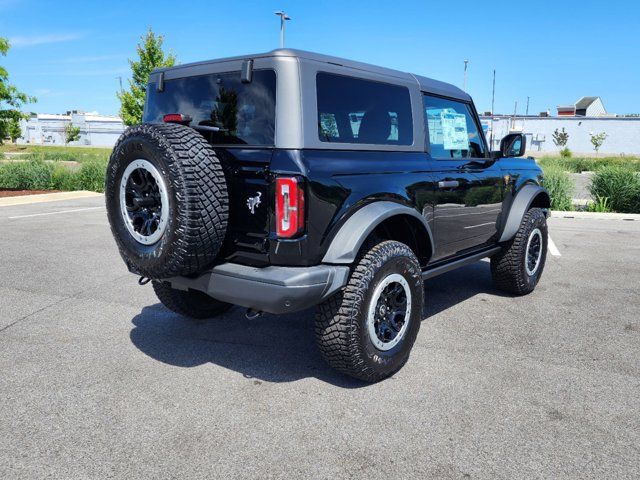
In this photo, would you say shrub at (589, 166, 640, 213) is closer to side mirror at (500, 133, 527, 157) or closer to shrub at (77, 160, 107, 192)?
side mirror at (500, 133, 527, 157)

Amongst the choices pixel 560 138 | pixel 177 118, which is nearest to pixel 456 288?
pixel 177 118

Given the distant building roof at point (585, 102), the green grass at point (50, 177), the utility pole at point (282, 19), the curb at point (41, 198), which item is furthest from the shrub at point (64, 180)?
the distant building roof at point (585, 102)

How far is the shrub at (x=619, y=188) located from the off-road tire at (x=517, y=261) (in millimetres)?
9059

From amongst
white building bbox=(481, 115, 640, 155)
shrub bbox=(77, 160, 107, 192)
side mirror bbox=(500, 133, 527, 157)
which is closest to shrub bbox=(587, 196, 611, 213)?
side mirror bbox=(500, 133, 527, 157)

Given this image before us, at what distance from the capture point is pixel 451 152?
439 centimetres

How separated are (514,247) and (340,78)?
112 inches

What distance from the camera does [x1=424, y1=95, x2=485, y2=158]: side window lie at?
166 inches

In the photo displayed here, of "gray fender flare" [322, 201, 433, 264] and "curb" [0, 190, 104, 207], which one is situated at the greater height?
"gray fender flare" [322, 201, 433, 264]

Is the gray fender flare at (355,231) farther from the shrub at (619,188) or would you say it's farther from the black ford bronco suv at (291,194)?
the shrub at (619,188)

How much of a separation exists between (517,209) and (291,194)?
123 inches

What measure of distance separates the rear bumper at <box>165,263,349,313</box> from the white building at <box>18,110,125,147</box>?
303 ft

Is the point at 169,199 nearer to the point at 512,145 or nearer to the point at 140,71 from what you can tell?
the point at 512,145

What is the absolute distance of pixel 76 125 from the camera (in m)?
97.4

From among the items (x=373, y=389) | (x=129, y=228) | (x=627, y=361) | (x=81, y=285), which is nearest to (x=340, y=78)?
(x=129, y=228)
